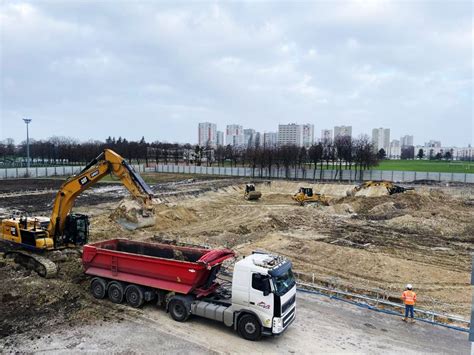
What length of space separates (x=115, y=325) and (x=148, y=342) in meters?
1.47

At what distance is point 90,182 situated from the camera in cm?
1614

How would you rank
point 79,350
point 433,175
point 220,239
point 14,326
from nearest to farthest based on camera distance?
Answer: point 79,350
point 14,326
point 220,239
point 433,175

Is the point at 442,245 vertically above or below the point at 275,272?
below

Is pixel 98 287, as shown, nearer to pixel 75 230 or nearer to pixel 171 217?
pixel 75 230

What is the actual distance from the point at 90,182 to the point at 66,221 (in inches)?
80.3

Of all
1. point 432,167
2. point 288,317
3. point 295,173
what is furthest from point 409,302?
point 432,167

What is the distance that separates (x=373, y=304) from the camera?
1348 cm

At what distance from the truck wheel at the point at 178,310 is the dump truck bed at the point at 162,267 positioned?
0.34m

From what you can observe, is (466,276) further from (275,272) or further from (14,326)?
(14,326)

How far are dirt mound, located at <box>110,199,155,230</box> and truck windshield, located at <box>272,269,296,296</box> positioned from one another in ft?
47.8

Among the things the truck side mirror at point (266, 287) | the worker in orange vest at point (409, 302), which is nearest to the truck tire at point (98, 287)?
the truck side mirror at point (266, 287)

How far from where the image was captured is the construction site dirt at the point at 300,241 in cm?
1249

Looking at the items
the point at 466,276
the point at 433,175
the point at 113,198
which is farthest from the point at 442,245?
the point at 433,175

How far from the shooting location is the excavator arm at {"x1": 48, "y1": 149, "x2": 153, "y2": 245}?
1614cm
